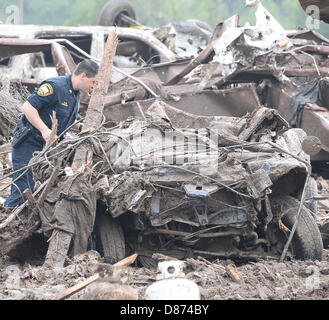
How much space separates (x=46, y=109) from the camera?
5.89m

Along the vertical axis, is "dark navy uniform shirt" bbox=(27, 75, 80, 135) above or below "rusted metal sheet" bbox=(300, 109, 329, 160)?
above

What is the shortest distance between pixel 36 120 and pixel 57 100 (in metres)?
0.34

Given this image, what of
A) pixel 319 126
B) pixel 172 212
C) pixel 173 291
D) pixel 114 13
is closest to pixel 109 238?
pixel 172 212

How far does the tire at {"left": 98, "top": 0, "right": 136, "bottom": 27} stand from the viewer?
12.4 m

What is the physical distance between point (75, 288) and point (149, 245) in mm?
1514

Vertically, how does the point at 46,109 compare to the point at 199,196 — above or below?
above

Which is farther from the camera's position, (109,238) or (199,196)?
(109,238)

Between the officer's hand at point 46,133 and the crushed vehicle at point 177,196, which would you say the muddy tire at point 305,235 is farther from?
the officer's hand at point 46,133

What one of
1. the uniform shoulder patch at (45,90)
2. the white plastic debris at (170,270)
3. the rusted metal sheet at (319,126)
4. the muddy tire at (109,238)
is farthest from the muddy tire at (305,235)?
the rusted metal sheet at (319,126)

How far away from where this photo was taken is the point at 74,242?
4941 mm

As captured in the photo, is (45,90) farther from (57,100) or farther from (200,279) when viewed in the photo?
(200,279)

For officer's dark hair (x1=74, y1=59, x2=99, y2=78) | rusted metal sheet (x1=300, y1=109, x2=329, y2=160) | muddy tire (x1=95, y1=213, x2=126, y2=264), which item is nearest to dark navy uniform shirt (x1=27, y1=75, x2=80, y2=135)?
officer's dark hair (x1=74, y1=59, x2=99, y2=78)

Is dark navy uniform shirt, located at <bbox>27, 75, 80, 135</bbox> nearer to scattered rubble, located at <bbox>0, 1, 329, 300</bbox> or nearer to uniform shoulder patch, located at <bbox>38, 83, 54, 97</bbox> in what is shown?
uniform shoulder patch, located at <bbox>38, 83, 54, 97</bbox>
